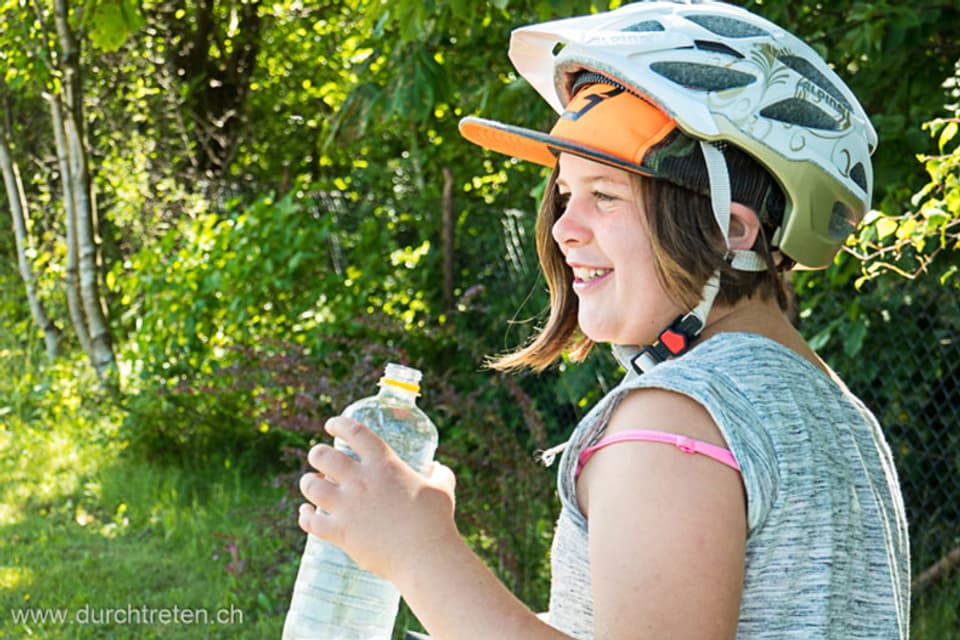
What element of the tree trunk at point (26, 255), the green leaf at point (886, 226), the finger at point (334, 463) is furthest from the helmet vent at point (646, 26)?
the tree trunk at point (26, 255)

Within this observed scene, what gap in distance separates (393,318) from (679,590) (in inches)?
222

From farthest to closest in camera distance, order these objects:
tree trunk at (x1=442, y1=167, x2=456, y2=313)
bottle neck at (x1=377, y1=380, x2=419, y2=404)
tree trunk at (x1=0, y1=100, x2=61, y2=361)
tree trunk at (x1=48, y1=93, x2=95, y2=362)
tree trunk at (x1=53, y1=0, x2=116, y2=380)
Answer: tree trunk at (x1=0, y1=100, x2=61, y2=361)
tree trunk at (x1=48, y1=93, x2=95, y2=362)
tree trunk at (x1=53, y1=0, x2=116, y2=380)
tree trunk at (x1=442, y1=167, x2=456, y2=313)
bottle neck at (x1=377, y1=380, x2=419, y2=404)

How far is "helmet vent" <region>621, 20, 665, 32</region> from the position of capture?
1.89 meters

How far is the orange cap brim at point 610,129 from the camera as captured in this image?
5.74ft

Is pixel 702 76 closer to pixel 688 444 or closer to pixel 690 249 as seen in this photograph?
pixel 690 249

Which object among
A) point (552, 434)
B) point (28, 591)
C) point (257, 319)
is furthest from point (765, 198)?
point (257, 319)

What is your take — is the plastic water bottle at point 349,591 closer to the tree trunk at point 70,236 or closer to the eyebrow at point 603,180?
the eyebrow at point 603,180

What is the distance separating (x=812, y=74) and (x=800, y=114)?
0.10m

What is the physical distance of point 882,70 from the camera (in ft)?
17.5

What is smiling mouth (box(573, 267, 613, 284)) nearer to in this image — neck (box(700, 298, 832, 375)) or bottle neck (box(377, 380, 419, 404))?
neck (box(700, 298, 832, 375))

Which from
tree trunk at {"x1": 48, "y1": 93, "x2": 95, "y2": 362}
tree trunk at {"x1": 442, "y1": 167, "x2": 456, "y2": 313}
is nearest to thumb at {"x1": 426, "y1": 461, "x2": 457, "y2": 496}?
tree trunk at {"x1": 442, "y1": 167, "x2": 456, "y2": 313}

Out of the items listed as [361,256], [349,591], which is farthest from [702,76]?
[361,256]

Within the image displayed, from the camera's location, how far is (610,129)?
179cm

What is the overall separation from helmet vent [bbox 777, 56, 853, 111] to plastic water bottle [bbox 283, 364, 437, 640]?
0.87 m
